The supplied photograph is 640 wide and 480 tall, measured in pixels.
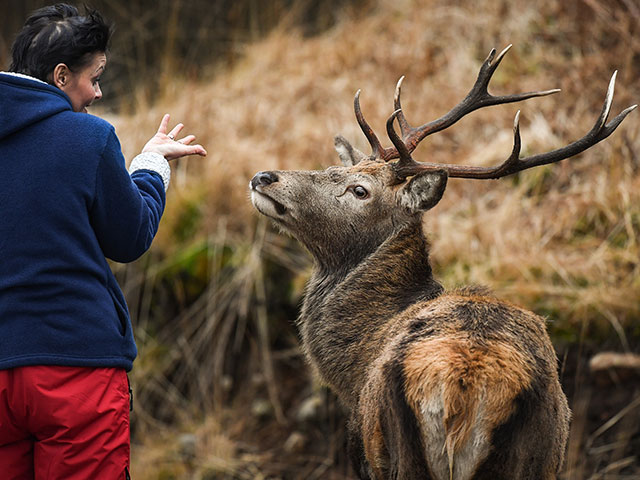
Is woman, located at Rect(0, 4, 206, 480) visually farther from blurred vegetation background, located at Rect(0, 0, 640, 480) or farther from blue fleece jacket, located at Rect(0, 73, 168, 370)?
blurred vegetation background, located at Rect(0, 0, 640, 480)

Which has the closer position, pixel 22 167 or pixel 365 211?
pixel 22 167

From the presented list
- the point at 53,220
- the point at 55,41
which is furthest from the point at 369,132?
the point at 53,220

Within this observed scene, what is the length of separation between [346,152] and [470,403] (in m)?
2.32

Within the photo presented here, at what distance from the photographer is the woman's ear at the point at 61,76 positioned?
2.91m

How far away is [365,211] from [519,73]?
15.6 ft

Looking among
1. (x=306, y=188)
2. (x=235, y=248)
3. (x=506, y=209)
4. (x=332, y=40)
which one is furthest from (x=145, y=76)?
(x=306, y=188)

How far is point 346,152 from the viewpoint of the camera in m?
4.85

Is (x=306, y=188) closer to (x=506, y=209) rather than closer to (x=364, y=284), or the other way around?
(x=364, y=284)

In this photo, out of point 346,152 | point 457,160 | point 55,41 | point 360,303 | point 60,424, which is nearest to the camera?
point 60,424

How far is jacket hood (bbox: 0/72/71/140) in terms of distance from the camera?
9.28 ft

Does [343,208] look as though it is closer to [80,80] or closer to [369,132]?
[369,132]

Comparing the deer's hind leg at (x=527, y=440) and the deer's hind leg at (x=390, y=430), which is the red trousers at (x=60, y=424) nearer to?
the deer's hind leg at (x=390, y=430)

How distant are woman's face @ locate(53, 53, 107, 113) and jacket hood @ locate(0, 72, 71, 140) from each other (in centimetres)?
10

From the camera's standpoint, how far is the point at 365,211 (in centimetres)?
438
